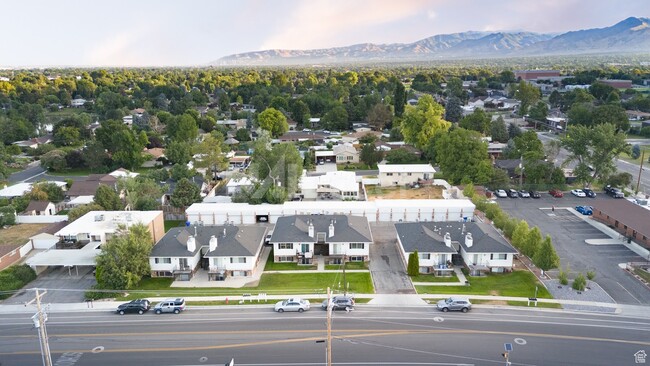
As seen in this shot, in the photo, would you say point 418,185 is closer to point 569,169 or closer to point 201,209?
point 569,169

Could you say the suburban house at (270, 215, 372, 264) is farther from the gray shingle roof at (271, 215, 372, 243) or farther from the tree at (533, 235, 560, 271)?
the tree at (533, 235, 560, 271)

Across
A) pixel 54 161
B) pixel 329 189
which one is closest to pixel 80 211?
pixel 329 189

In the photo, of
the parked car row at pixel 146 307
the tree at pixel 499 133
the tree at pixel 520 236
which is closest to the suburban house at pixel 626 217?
the tree at pixel 520 236

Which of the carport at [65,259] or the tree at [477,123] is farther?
the tree at [477,123]

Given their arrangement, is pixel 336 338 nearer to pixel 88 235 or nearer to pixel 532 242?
pixel 532 242

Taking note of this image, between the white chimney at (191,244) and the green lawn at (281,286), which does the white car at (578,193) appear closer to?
the green lawn at (281,286)

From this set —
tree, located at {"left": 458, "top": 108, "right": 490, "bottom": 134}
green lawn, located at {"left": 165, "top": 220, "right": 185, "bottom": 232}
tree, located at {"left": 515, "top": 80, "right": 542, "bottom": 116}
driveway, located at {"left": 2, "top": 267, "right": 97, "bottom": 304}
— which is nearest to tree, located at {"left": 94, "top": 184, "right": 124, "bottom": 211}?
green lawn, located at {"left": 165, "top": 220, "right": 185, "bottom": 232}
